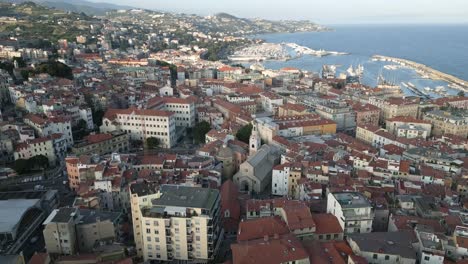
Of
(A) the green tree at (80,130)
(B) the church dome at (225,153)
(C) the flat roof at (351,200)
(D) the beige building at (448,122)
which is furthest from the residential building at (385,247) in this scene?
(A) the green tree at (80,130)

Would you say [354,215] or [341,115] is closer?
[354,215]

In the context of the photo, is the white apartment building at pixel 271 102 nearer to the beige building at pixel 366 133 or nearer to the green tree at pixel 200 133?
the beige building at pixel 366 133

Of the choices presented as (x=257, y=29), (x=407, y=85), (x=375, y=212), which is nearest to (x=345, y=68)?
(x=407, y=85)

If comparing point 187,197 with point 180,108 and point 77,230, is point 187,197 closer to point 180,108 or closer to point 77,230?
point 77,230

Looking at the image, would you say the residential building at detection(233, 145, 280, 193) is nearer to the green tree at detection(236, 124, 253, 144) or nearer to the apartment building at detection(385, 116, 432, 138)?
the green tree at detection(236, 124, 253, 144)

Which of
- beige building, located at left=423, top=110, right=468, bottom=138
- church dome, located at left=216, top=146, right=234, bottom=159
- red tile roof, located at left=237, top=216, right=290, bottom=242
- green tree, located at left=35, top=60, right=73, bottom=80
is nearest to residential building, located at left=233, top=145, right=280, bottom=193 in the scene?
church dome, located at left=216, top=146, right=234, bottom=159


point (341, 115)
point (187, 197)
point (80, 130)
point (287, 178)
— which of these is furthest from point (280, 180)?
point (80, 130)

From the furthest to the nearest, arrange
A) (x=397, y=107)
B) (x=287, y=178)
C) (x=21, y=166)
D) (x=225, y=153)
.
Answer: (x=397, y=107)
(x=225, y=153)
(x=21, y=166)
(x=287, y=178)
